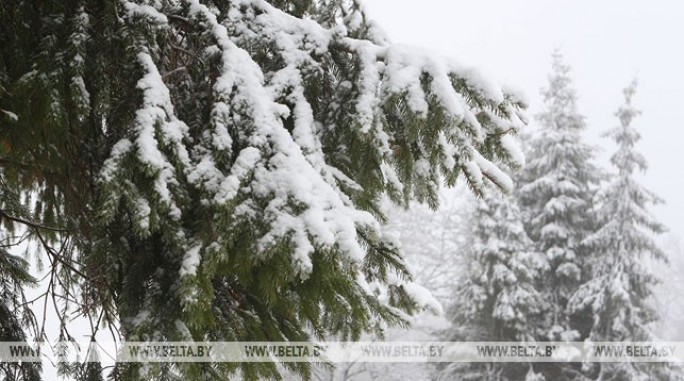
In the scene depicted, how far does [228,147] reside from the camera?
6.93 feet

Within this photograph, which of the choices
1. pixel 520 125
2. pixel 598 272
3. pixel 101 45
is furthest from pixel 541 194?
pixel 101 45

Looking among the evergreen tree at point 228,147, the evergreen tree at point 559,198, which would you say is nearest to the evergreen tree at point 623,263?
the evergreen tree at point 559,198

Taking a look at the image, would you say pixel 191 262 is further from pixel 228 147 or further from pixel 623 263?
pixel 623 263

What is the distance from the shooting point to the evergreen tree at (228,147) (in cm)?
195

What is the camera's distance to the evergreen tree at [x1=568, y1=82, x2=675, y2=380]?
1398 centimetres

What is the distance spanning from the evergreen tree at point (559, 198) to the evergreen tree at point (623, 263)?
1.73 ft

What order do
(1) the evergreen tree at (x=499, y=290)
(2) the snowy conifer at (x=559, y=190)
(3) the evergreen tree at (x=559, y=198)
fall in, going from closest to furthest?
(1) the evergreen tree at (x=499, y=290)
(3) the evergreen tree at (x=559, y=198)
(2) the snowy conifer at (x=559, y=190)

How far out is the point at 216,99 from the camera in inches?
87.0

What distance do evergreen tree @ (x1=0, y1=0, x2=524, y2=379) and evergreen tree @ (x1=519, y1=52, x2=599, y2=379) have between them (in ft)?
44.7

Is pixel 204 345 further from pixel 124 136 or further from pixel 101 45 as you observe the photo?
pixel 101 45

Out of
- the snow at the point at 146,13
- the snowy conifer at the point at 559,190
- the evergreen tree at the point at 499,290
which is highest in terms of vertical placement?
the snowy conifer at the point at 559,190

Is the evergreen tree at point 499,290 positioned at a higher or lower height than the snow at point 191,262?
higher

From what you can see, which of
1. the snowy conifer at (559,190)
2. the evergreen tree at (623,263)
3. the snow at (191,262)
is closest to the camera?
the snow at (191,262)

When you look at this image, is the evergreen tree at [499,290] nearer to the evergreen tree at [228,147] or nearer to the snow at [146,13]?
the evergreen tree at [228,147]
